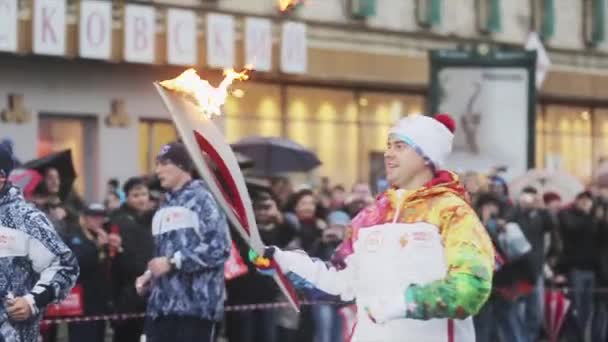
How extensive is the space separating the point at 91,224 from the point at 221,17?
1259 cm

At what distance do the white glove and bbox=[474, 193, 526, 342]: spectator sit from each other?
8.43 metres

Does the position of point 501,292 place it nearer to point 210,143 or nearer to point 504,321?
point 504,321

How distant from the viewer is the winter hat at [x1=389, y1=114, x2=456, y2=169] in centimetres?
620

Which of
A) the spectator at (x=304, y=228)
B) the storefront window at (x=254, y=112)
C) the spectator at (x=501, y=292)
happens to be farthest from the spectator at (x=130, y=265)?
the storefront window at (x=254, y=112)

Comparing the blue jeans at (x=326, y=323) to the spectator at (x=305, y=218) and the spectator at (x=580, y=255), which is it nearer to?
the spectator at (x=305, y=218)

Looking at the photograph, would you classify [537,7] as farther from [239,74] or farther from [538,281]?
[239,74]

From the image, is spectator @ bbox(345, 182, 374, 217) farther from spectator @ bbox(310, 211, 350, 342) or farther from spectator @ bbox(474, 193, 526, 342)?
spectator @ bbox(474, 193, 526, 342)

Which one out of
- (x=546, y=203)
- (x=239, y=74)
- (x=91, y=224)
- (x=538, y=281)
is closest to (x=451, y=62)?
(x=546, y=203)

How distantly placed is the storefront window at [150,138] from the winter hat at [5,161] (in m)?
16.0

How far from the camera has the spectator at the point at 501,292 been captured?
14.2m

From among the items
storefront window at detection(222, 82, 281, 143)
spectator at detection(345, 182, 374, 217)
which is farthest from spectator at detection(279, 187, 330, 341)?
storefront window at detection(222, 82, 281, 143)

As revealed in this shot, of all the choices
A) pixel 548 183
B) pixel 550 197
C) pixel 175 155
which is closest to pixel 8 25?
pixel 548 183

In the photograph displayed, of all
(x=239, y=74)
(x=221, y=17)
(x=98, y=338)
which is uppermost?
(x=221, y=17)

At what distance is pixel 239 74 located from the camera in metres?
6.55
